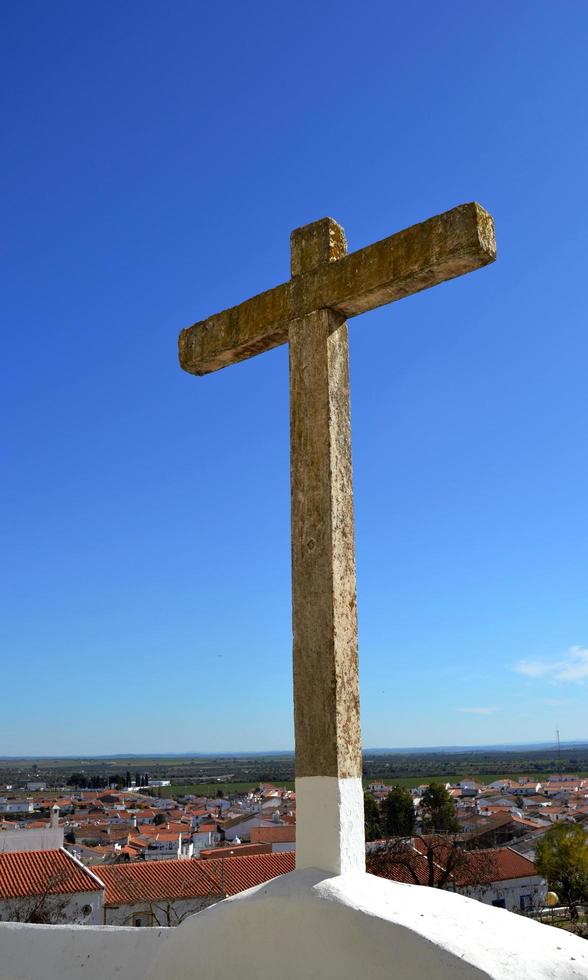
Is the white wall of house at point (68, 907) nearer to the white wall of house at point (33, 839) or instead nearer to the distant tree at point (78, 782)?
the white wall of house at point (33, 839)

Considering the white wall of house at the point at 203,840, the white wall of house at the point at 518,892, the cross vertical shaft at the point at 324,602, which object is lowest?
the white wall of house at the point at 518,892

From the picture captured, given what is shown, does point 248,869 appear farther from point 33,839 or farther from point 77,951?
point 77,951

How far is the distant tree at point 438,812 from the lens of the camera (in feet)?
163

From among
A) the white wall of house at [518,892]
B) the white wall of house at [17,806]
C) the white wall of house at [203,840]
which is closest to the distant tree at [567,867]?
the white wall of house at [518,892]

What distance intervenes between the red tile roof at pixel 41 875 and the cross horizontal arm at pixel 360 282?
79.8ft

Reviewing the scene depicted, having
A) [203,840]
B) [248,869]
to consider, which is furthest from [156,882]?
[203,840]

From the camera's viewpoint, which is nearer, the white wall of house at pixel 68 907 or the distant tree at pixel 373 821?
the white wall of house at pixel 68 907

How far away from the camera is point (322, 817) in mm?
3387

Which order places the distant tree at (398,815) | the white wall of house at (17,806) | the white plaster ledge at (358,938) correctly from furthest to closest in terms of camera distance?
the white wall of house at (17,806) < the distant tree at (398,815) < the white plaster ledge at (358,938)

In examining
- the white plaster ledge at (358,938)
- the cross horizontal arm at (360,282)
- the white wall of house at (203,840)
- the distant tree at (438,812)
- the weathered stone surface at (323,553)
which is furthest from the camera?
the distant tree at (438,812)

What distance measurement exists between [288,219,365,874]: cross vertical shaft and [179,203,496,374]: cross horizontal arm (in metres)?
0.12

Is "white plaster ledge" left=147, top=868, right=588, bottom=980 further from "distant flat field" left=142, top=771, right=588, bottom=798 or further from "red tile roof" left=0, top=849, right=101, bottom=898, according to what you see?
"distant flat field" left=142, top=771, right=588, bottom=798

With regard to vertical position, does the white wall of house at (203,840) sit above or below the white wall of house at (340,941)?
below

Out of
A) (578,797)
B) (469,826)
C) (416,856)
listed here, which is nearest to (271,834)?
(469,826)
